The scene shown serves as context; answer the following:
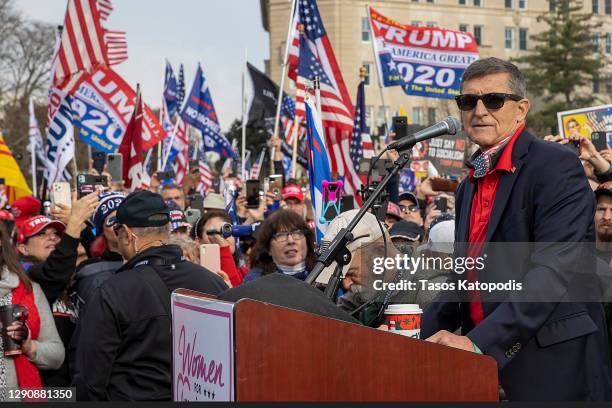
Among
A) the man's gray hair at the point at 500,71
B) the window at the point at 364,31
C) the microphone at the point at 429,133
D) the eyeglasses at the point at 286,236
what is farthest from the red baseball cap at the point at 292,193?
the window at the point at 364,31

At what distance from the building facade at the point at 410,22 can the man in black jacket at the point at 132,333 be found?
233ft

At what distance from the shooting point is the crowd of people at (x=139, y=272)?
4.14 meters

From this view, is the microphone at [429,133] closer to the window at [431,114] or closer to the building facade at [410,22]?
the window at [431,114]

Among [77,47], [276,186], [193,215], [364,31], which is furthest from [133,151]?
[364,31]

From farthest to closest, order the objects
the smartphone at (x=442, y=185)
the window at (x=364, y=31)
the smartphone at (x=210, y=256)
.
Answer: the window at (x=364, y=31)
the smartphone at (x=442, y=185)
the smartphone at (x=210, y=256)

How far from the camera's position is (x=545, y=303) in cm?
334

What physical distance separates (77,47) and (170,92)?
9.96 m

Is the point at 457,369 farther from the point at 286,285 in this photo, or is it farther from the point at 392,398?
the point at 286,285

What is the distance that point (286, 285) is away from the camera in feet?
10.2

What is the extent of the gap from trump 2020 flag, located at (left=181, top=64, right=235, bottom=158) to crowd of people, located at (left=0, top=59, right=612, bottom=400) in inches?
459

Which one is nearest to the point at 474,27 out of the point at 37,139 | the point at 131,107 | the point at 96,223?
the point at 37,139

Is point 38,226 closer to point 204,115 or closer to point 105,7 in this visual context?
point 105,7

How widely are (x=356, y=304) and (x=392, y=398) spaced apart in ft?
4.98

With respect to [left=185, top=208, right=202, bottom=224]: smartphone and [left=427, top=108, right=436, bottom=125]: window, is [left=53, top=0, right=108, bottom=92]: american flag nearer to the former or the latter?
[left=185, top=208, right=202, bottom=224]: smartphone
